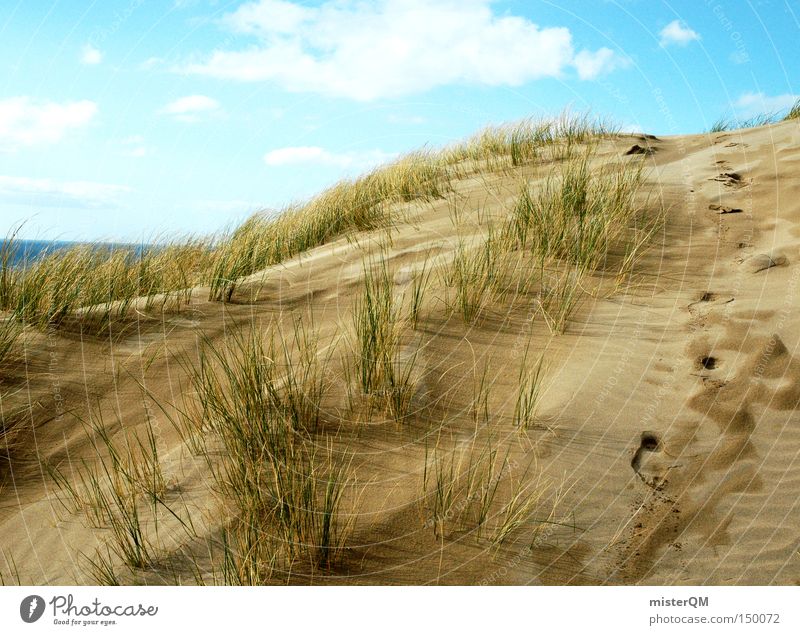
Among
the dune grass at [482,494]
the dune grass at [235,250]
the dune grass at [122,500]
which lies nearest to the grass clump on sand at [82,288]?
the dune grass at [235,250]

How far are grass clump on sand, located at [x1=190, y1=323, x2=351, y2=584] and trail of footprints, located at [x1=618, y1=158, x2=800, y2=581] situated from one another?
1103 millimetres

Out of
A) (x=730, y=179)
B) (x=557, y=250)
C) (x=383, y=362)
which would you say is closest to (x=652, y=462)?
(x=383, y=362)

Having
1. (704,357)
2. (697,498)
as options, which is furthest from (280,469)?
(704,357)

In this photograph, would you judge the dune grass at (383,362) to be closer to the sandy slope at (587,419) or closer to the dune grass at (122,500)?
the sandy slope at (587,419)

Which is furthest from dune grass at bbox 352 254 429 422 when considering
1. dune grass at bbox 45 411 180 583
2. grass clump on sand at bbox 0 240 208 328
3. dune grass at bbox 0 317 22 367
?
dune grass at bbox 0 317 22 367

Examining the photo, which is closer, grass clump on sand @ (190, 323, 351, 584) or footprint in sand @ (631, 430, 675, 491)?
grass clump on sand @ (190, 323, 351, 584)

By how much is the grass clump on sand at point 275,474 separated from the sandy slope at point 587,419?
11 cm

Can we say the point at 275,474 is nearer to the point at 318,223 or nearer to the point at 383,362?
the point at 383,362

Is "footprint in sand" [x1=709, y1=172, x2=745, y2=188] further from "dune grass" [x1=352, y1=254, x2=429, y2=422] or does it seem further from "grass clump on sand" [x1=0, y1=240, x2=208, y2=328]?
"grass clump on sand" [x1=0, y1=240, x2=208, y2=328]

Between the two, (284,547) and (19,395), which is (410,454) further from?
(19,395)

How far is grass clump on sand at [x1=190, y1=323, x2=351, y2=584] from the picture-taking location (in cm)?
212
